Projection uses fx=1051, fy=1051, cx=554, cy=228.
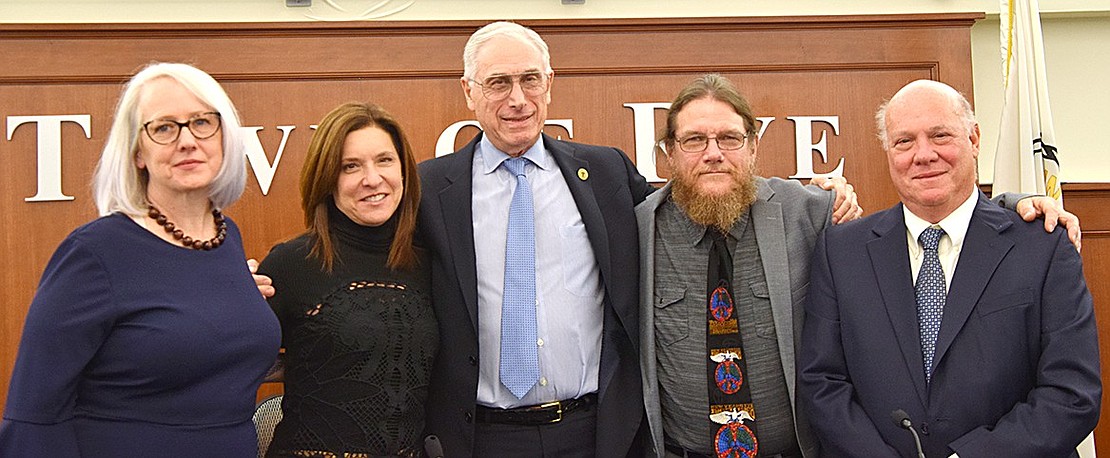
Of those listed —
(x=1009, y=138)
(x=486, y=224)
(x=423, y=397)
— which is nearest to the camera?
(x=423, y=397)

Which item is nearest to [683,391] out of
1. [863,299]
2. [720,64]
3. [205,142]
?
[863,299]

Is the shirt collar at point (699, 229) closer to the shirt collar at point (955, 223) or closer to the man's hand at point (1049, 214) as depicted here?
the shirt collar at point (955, 223)

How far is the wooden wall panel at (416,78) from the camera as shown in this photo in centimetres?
421

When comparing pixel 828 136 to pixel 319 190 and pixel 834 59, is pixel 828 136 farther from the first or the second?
pixel 319 190

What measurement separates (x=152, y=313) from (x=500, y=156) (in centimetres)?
116

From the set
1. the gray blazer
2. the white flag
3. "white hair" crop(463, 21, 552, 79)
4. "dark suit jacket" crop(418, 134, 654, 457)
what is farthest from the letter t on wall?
the white flag

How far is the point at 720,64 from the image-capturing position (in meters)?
4.43

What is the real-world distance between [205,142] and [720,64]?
2790 mm

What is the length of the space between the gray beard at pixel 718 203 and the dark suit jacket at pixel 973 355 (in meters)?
0.32

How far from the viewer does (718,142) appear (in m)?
2.71

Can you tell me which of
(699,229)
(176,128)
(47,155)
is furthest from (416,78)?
(176,128)

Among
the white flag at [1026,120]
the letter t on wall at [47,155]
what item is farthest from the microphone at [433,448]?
the white flag at [1026,120]

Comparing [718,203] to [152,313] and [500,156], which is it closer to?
[500,156]

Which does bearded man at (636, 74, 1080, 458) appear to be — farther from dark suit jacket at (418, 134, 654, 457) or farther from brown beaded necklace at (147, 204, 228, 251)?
brown beaded necklace at (147, 204, 228, 251)
